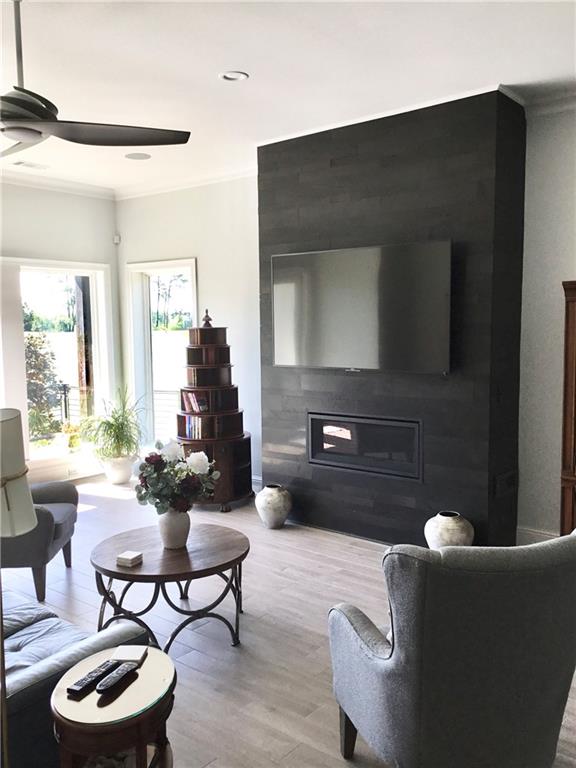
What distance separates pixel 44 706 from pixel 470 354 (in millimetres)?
3026

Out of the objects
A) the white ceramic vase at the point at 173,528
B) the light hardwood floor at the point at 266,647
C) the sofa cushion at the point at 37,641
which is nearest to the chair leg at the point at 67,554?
the light hardwood floor at the point at 266,647

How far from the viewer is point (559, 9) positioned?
286cm

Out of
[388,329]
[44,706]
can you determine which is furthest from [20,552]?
[388,329]

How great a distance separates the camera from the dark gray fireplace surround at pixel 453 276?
3932 millimetres

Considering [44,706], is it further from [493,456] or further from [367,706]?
[493,456]

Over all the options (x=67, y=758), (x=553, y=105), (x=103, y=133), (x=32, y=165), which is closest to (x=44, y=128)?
(x=103, y=133)

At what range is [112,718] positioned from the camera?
66.4 inches

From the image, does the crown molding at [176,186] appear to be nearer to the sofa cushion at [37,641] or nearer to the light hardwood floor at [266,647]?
the light hardwood floor at [266,647]

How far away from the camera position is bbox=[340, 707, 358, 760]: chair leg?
2.32 meters

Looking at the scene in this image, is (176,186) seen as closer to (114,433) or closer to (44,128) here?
(114,433)

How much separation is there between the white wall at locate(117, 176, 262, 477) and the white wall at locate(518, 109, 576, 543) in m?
2.38

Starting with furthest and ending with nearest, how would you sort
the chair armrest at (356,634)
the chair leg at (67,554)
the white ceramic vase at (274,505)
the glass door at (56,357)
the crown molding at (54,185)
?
the glass door at (56,357)
the crown molding at (54,185)
the white ceramic vase at (274,505)
the chair leg at (67,554)
the chair armrest at (356,634)

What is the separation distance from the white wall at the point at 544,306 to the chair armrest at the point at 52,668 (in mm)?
2987

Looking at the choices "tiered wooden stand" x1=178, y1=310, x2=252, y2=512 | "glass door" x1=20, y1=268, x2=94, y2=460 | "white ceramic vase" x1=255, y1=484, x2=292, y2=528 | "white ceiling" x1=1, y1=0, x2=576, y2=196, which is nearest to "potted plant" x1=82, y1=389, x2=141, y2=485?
"glass door" x1=20, y1=268, x2=94, y2=460
